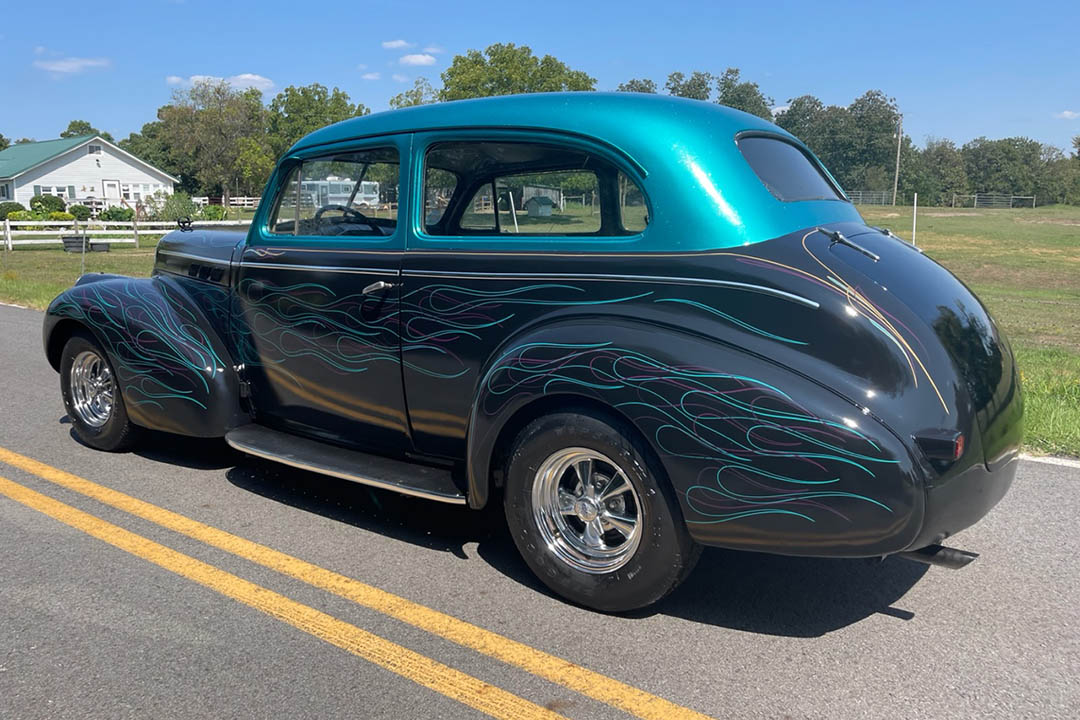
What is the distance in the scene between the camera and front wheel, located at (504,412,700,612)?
10.2ft

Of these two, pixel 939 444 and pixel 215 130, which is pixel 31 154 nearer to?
pixel 215 130

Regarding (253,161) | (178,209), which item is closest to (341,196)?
(178,209)

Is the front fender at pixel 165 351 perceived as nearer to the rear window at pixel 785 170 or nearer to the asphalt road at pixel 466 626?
the asphalt road at pixel 466 626

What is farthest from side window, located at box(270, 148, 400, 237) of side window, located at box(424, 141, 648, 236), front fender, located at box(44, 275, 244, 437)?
front fender, located at box(44, 275, 244, 437)

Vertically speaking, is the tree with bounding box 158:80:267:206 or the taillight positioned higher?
the tree with bounding box 158:80:267:206

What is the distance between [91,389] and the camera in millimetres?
5406

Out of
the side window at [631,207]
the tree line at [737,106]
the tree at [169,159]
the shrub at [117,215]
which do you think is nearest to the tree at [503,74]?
the tree line at [737,106]

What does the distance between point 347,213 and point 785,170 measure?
2096 millimetres

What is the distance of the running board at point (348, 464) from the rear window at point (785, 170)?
1.76m

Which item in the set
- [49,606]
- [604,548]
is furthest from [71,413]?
[604,548]

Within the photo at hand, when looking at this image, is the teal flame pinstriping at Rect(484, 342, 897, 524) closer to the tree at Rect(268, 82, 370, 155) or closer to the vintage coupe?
the vintage coupe

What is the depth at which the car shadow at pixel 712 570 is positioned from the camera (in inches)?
130

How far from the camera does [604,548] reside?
333 cm

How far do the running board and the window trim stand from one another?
3.23 ft
